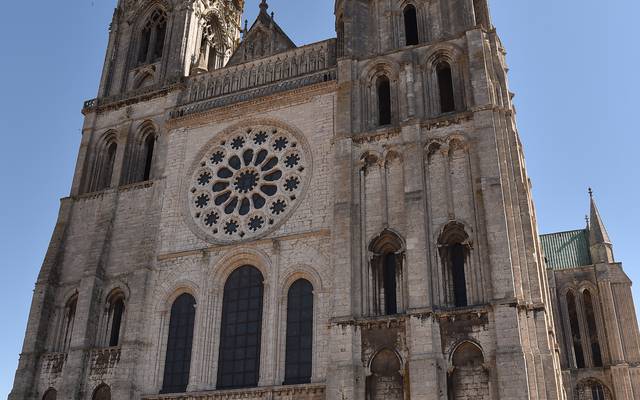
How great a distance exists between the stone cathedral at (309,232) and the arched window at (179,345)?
2.7 inches

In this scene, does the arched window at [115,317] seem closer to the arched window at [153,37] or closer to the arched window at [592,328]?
the arched window at [153,37]

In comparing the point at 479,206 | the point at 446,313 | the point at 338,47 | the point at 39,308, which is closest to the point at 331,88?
the point at 338,47

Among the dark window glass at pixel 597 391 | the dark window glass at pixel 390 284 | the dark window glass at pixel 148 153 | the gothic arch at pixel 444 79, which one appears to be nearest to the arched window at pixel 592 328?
the dark window glass at pixel 597 391

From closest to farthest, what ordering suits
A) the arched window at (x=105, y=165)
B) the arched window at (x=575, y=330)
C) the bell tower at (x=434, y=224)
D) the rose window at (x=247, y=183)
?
the bell tower at (x=434, y=224) → the rose window at (x=247, y=183) → the arched window at (x=105, y=165) → the arched window at (x=575, y=330)

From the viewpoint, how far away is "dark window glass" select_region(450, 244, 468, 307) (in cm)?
1852

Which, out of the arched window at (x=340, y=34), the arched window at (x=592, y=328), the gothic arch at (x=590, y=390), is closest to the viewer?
the arched window at (x=340, y=34)

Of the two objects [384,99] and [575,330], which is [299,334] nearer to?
[384,99]

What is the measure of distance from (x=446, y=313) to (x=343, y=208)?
15.4ft

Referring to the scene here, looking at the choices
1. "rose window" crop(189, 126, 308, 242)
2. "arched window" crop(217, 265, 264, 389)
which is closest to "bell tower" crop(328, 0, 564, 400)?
"rose window" crop(189, 126, 308, 242)

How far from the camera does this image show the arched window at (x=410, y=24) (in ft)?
81.1

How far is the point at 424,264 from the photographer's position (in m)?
18.7

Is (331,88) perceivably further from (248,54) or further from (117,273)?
(117,273)

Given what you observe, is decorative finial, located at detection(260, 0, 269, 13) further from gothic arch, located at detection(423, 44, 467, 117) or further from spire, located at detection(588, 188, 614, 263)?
spire, located at detection(588, 188, 614, 263)

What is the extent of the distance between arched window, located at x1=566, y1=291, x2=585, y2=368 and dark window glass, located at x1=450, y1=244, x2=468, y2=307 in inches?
670
